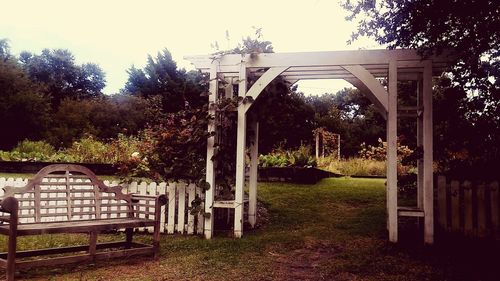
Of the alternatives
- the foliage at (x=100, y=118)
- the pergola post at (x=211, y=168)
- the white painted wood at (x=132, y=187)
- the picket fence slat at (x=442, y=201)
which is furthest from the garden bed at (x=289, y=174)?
the foliage at (x=100, y=118)

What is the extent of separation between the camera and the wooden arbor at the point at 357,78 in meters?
5.93

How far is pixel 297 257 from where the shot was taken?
17.4ft

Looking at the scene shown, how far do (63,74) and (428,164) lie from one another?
4290cm

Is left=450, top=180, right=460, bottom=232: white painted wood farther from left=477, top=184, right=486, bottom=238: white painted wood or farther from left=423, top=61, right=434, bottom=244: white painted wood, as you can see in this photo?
left=423, top=61, right=434, bottom=244: white painted wood

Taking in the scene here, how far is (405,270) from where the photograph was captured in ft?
15.3

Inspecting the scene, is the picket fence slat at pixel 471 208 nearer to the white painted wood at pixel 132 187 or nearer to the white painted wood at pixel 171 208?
the white painted wood at pixel 171 208

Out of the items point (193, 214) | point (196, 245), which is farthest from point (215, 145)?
point (196, 245)

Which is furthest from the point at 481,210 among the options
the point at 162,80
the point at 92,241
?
the point at 162,80

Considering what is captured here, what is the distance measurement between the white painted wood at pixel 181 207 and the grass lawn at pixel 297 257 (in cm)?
27

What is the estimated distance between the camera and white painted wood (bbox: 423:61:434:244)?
584cm

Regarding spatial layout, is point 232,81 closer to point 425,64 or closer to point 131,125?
point 425,64

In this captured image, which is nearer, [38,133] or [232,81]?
[232,81]

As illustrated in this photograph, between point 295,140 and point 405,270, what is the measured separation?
18.8 m

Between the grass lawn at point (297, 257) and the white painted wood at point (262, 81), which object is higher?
the white painted wood at point (262, 81)
